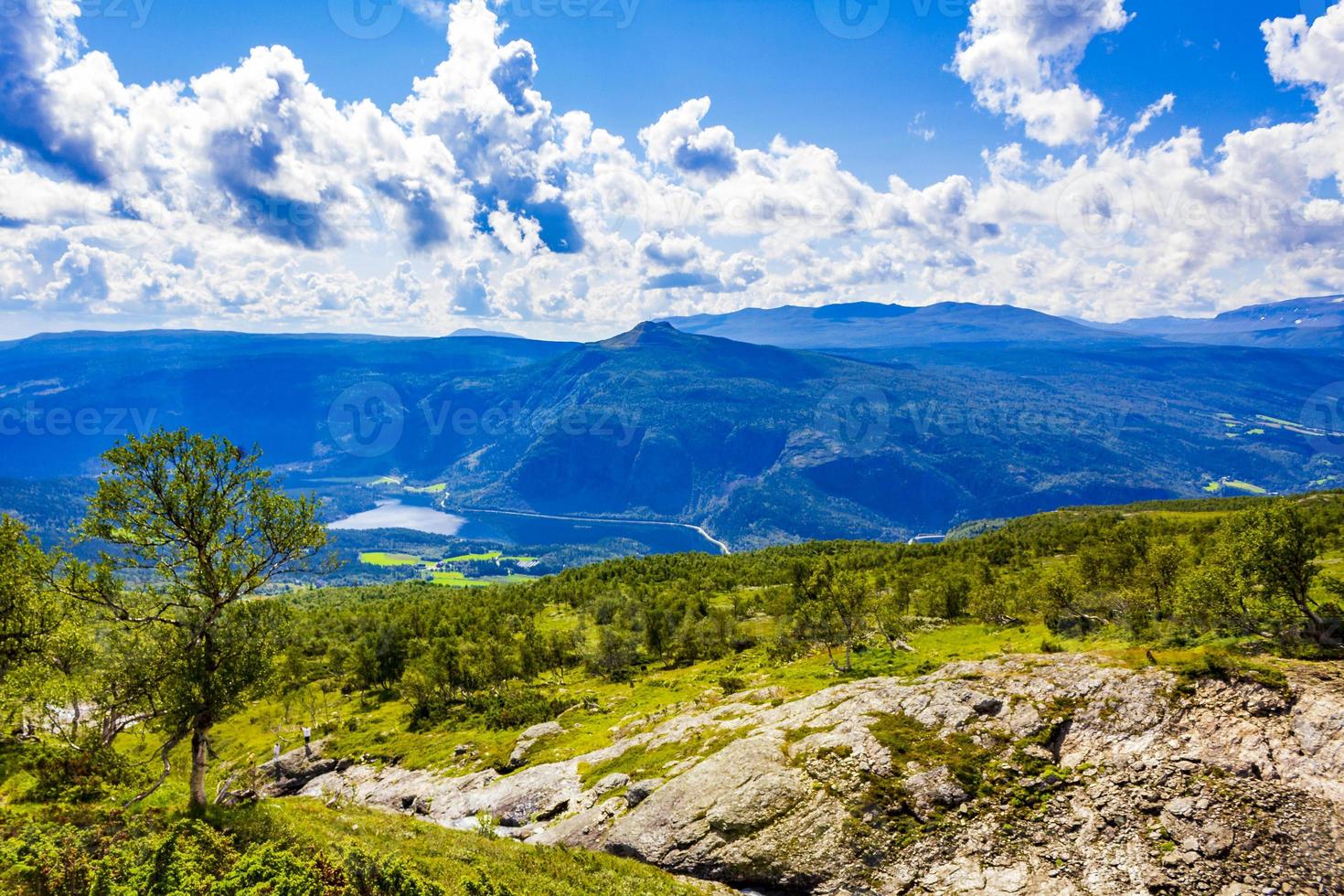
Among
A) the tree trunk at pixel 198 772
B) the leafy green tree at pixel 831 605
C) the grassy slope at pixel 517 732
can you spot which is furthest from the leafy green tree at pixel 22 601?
the leafy green tree at pixel 831 605

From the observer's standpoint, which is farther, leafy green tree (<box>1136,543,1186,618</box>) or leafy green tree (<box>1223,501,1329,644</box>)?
leafy green tree (<box>1136,543,1186,618</box>)

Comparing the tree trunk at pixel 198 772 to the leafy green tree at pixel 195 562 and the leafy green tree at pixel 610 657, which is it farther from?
the leafy green tree at pixel 610 657

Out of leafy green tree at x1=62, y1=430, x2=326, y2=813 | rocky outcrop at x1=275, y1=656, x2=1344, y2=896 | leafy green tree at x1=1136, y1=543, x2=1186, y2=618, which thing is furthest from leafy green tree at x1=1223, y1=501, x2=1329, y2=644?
leafy green tree at x1=62, y1=430, x2=326, y2=813

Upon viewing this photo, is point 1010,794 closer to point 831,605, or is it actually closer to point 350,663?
point 831,605

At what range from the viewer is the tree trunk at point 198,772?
25672 millimetres

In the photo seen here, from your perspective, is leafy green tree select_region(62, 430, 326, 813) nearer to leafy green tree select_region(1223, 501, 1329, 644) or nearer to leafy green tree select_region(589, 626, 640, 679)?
leafy green tree select_region(589, 626, 640, 679)

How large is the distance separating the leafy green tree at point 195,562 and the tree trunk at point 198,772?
5cm

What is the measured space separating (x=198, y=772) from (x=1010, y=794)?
36192 mm

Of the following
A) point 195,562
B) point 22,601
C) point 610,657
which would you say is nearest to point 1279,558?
point 195,562

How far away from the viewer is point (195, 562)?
2716cm

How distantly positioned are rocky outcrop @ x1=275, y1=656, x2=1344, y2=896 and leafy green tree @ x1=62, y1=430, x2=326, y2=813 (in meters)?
18.3

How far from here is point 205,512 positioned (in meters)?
26.7

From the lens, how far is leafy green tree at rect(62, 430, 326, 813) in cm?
2550

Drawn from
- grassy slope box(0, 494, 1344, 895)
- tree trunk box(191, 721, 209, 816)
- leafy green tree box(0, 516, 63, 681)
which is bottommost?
grassy slope box(0, 494, 1344, 895)
